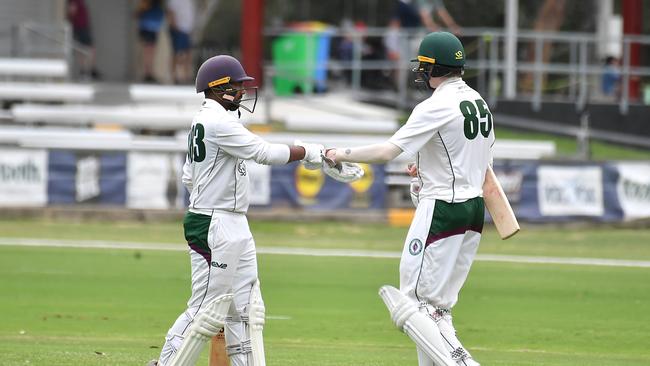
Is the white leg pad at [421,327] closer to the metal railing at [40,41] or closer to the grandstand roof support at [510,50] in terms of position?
the grandstand roof support at [510,50]

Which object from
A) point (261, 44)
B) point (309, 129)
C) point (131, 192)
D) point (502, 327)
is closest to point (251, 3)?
point (261, 44)

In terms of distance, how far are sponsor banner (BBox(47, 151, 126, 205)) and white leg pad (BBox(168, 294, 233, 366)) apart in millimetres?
14674

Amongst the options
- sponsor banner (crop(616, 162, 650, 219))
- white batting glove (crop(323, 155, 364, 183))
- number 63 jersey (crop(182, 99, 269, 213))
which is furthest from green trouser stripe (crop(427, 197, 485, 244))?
sponsor banner (crop(616, 162, 650, 219))

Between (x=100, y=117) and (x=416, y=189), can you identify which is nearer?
(x=416, y=189)

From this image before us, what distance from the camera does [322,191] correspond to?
2350cm

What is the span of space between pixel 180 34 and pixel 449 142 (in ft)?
70.1

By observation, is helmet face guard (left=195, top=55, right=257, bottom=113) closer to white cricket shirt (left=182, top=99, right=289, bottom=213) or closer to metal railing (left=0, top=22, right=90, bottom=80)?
white cricket shirt (left=182, top=99, right=289, bottom=213)

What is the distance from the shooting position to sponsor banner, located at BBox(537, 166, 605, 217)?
23.3m

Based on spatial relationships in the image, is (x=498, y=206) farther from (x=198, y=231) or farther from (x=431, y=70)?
(x=198, y=231)

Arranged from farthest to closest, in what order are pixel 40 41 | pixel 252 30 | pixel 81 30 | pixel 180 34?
pixel 81 30 < pixel 40 41 < pixel 252 30 < pixel 180 34

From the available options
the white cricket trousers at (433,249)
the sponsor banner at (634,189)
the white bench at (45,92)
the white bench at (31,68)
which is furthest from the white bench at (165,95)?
the white cricket trousers at (433,249)

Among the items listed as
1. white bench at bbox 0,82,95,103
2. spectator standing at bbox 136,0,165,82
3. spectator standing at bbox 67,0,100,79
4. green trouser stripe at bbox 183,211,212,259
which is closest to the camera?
green trouser stripe at bbox 183,211,212,259

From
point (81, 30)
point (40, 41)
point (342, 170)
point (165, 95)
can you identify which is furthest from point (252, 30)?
point (342, 170)

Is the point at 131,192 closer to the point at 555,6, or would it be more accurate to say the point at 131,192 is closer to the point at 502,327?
the point at 502,327
